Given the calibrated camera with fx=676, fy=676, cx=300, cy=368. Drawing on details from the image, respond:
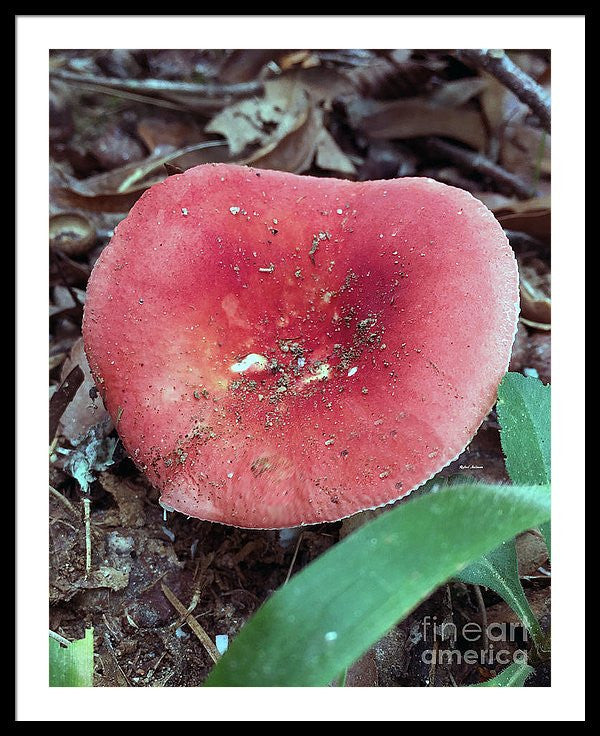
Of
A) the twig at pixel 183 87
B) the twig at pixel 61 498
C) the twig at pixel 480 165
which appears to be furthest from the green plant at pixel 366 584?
the twig at pixel 183 87

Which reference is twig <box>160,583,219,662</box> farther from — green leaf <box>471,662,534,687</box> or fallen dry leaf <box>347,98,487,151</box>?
fallen dry leaf <box>347,98,487,151</box>

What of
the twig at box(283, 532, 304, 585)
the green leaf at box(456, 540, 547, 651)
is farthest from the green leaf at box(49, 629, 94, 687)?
the green leaf at box(456, 540, 547, 651)

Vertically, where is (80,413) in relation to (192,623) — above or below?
above

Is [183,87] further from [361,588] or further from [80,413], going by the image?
[361,588]

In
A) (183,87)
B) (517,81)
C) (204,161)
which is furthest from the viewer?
(183,87)

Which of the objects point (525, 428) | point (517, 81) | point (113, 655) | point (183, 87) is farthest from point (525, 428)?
point (183, 87)

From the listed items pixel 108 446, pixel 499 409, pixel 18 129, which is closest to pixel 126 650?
pixel 108 446

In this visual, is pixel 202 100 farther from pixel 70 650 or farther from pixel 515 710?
pixel 515 710
